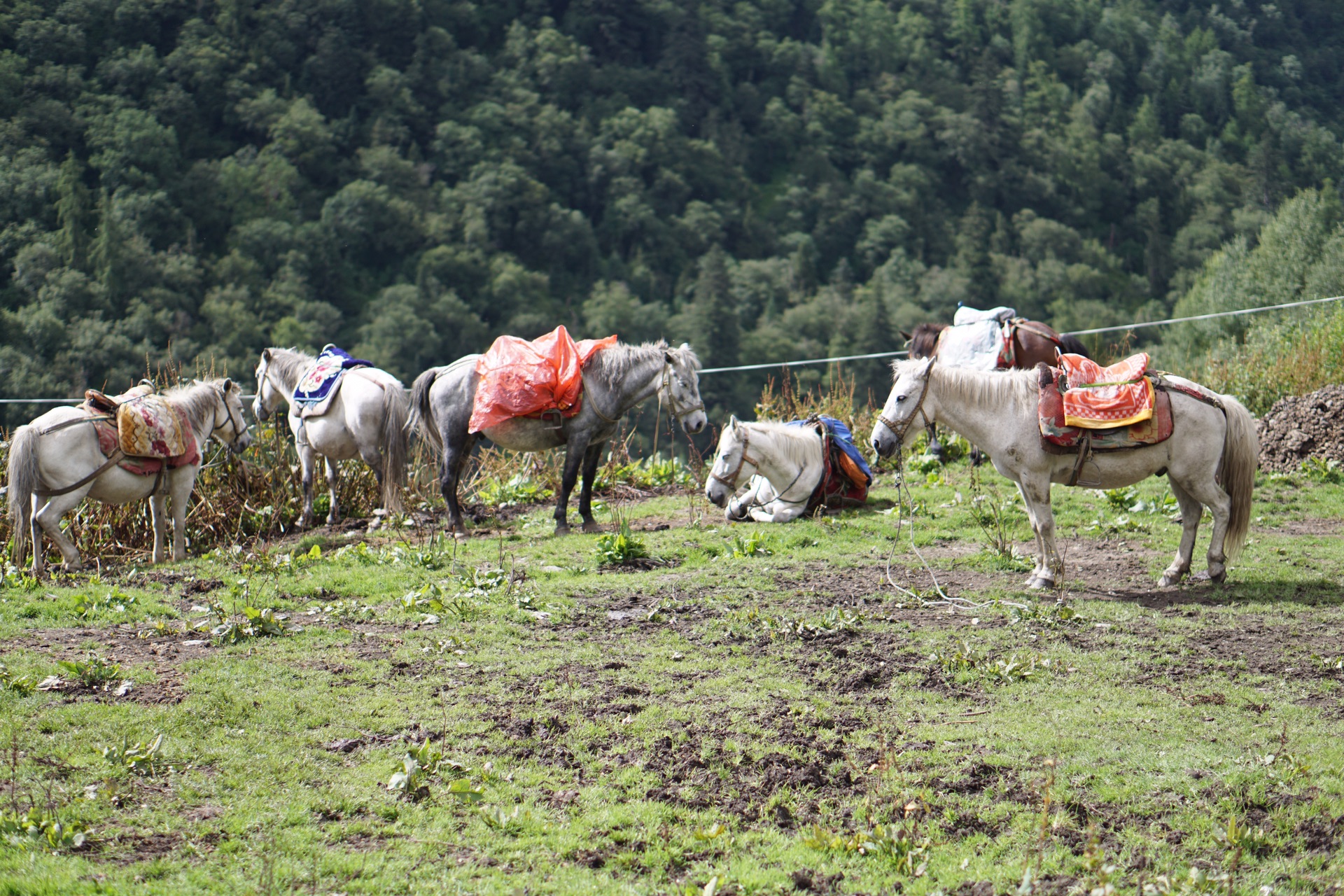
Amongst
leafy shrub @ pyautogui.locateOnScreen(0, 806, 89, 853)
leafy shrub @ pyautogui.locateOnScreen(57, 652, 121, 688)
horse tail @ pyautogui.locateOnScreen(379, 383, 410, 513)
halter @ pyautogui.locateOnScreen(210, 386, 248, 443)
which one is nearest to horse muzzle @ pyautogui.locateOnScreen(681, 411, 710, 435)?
horse tail @ pyautogui.locateOnScreen(379, 383, 410, 513)

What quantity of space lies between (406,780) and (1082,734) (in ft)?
9.54

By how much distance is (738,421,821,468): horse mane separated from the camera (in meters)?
9.92

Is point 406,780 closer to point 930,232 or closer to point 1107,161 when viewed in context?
point 930,232

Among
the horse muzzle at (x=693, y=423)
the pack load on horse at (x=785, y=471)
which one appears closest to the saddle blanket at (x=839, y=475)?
the pack load on horse at (x=785, y=471)

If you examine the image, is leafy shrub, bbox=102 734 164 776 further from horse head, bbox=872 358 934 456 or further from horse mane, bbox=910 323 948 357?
horse mane, bbox=910 323 948 357

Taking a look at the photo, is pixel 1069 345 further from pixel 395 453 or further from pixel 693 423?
pixel 395 453

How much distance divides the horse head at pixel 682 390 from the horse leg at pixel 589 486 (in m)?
0.82

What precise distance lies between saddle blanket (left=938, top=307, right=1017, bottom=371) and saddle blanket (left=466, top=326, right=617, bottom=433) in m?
3.57

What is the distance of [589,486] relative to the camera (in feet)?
33.6

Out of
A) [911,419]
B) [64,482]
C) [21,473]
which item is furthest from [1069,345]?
[21,473]

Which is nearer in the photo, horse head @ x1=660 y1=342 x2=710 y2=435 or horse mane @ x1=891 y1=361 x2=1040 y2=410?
horse mane @ x1=891 y1=361 x2=1040 y2=410

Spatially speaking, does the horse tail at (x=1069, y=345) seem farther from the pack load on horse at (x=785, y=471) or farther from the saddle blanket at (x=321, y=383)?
the saddle blanket at (x=321, y=383)

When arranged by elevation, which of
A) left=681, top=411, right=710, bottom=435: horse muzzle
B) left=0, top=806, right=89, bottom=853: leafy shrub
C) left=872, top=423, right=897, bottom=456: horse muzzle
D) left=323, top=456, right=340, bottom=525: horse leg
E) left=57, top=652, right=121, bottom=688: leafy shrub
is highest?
left=872, top=423, right=897, bottom=456: horse muzzle

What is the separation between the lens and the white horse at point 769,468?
9.87 m
